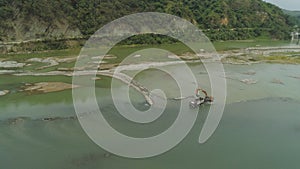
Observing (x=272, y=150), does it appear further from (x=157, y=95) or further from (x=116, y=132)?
(x=157, y=95)

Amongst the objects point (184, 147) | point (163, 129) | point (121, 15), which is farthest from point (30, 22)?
point (184, 147)

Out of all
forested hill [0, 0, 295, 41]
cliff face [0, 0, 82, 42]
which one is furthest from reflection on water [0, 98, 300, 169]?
forested hill [0, 0, 295, 41]

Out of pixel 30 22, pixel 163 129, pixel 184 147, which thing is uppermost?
pixel 30 22

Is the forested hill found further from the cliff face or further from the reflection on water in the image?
the reflection on water

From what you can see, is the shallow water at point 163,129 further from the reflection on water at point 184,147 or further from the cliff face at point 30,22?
the cliff face at point 30,22

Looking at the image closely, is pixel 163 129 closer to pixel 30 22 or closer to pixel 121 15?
pixel 30 22
